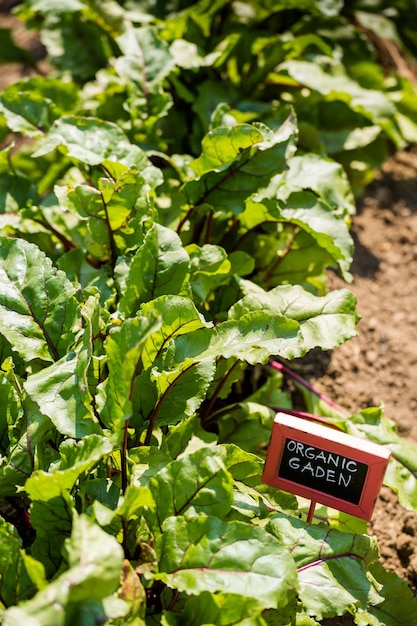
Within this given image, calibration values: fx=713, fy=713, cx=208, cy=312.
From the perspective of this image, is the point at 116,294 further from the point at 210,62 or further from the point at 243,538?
the point at 210,62

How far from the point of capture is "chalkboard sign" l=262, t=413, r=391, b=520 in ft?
4.94

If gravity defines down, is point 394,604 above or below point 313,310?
below

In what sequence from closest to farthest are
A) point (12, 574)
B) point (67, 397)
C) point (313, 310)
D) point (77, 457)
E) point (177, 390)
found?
point (12, 574) < point (77, 457) < point (67, 397) < point (177, 390) < point (313, 310)

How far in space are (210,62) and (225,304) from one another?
104 cm

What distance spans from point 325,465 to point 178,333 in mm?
436

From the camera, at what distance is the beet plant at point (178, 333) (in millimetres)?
1329

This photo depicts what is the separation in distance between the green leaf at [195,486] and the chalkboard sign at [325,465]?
0.21 metres

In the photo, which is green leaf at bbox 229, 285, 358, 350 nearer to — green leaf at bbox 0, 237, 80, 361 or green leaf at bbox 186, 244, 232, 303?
green leaf at bbox 186, 244, 232, 303

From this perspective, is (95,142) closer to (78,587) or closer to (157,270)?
(157,270)

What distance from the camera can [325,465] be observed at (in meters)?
1.55

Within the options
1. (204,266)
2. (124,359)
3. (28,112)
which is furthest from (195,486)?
(28,112)

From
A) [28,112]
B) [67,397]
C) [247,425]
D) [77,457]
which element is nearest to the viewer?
[77,457]

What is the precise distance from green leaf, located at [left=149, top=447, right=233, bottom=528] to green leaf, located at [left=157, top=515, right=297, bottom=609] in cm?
4

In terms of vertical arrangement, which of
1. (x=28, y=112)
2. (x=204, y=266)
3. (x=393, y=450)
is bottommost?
(x=393, y=450)
